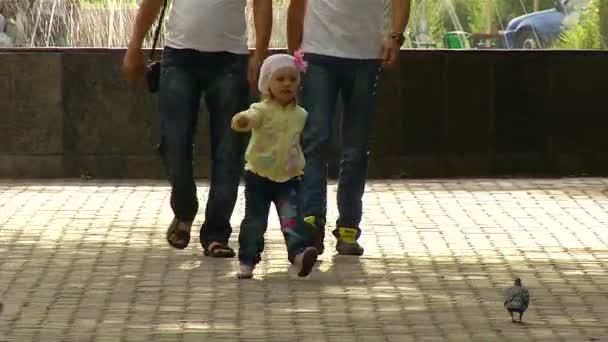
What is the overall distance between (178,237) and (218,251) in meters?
0.28

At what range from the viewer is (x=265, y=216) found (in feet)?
33.8

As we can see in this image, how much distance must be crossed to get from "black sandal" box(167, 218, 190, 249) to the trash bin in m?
8.67

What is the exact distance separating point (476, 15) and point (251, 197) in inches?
423

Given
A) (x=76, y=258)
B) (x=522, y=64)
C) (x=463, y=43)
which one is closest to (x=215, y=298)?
(x=76, y=258)

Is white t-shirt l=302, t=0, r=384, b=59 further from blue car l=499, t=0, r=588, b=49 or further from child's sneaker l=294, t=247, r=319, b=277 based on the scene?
blue car l=499, t=0, r=588, b=49

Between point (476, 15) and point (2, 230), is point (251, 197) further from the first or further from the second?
point (476, 15)

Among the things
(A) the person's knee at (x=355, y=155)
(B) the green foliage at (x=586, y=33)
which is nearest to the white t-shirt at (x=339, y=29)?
(A) the person's knee at (x=355, y=155)

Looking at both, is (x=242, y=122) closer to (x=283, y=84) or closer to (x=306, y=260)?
(x=283, y=84)

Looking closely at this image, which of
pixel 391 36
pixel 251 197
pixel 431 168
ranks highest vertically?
pixel 391 36

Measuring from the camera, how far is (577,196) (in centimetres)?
1446

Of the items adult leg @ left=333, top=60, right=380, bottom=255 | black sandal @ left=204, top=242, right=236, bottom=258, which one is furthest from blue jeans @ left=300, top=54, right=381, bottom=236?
black sandal @ left=204, top=242, right=236, bottom=258

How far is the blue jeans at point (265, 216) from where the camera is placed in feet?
33.2

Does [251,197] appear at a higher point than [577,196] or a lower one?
higher

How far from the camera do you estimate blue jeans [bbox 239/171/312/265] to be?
10117mm
